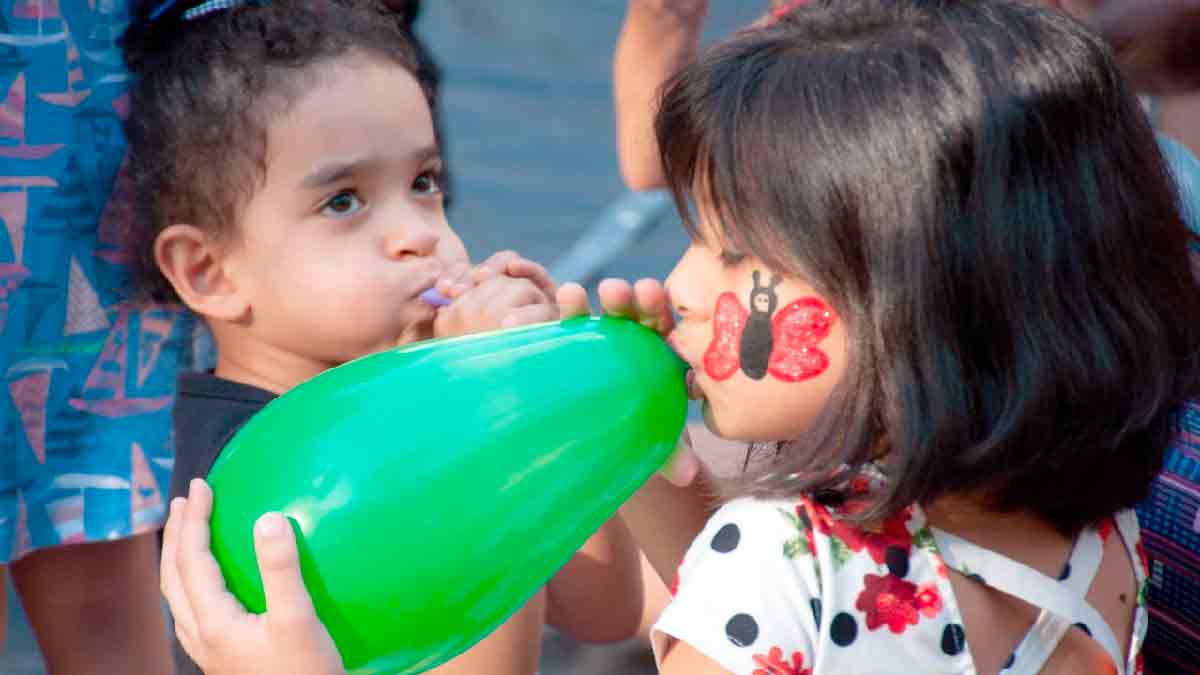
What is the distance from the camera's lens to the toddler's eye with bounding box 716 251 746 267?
132cm

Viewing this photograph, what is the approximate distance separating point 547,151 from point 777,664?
4.76 meters

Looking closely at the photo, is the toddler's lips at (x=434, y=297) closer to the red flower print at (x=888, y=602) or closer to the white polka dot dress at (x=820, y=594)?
the white polka dot dress at (x=820, y=594)

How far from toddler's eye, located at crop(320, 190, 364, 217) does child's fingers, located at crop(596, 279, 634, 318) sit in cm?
47

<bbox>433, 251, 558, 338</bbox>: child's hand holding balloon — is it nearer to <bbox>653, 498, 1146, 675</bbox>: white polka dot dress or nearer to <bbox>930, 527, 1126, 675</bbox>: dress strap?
<bbox>653, 498, 1146, 675</bbox>: white polka dot dress

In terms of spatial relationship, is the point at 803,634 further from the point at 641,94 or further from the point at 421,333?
the point at 641,94

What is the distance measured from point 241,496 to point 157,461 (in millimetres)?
871

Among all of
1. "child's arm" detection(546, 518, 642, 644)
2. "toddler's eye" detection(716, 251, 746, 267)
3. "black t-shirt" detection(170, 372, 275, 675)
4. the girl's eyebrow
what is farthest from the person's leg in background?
"toddler's eye" detection(716, 251, 746, 267)

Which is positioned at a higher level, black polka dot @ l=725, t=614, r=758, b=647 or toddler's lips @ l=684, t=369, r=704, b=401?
toddler's lips @ l=684, t=369, r=704, b=401

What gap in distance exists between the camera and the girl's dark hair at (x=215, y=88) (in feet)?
5.97

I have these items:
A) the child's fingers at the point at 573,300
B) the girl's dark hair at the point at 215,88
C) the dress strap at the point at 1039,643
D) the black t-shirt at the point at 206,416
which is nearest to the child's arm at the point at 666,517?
the child's fingers at the point at 573,300

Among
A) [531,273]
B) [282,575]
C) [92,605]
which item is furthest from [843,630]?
[92,605]

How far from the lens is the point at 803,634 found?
1.30 m

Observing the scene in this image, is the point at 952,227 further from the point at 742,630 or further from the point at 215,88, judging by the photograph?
the point at 215,88

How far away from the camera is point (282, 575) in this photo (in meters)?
1.20
